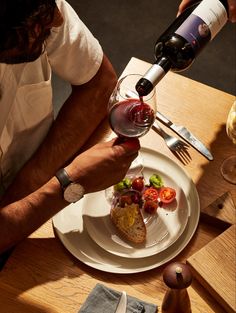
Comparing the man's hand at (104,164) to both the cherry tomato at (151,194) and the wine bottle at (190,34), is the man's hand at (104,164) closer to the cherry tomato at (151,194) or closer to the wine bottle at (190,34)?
the cherry tomato at (151,194)

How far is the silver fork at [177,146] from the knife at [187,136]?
2cm

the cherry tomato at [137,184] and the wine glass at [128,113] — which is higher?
the wine glass at [128,113]

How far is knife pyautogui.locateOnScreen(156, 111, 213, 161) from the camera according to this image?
52.4 inches

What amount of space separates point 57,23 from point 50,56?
213mm

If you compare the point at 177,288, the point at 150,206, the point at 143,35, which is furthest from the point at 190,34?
the point at 143,35

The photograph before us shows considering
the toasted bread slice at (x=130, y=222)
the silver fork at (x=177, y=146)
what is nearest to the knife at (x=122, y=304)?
the toasted bread slice at (x=130, y=222)

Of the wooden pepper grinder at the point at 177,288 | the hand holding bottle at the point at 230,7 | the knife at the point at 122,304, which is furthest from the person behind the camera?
the hand holding bottle at the point at 230,7

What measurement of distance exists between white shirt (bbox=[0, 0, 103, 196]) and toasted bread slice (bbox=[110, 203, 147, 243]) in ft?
1.21

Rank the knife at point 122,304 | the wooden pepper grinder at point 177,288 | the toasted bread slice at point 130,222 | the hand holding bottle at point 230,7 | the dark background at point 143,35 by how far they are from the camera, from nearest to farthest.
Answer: the wooden pepper grinder at point 177,288
the knife at point 122,304
the toasted bread slice at point 130,222
the hand holding bottle at point 230,7
the dark background at point 143,35

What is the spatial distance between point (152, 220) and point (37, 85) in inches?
19.1

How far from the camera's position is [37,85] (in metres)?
1.37

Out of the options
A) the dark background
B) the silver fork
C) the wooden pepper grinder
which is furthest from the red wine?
the dark background

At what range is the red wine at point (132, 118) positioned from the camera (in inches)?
45.0

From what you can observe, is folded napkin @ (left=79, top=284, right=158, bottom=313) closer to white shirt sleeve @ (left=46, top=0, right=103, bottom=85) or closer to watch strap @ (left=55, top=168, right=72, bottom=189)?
watch strap @ (left=55, top=168, right=72, bottom=189)
